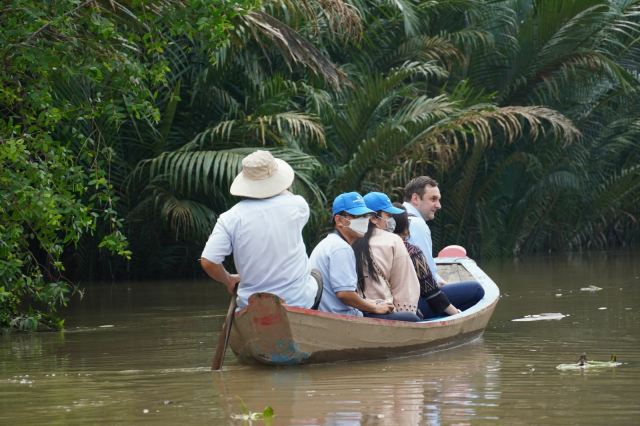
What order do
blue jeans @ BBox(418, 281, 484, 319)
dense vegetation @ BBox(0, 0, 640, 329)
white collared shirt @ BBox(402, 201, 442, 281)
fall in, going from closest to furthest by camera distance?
white collared shirt @ BBox(402, 201, 442, 281) → blue jeans @ BBox(418, 281, 484, 319) → dense vegetation @ BBox(0, 0, 640, 329)

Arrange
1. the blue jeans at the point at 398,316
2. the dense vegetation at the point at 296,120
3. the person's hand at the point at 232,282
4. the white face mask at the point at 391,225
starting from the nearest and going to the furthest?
the person's hand at the point at 232,282 → the blue jeans at the point at 398,316 → the white face mask at the point at 391,225 → the dense vegetation at the point at 296,120

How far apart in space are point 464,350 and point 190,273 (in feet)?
35.9

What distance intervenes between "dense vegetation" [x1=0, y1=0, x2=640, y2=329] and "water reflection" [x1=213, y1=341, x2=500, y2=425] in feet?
10.3

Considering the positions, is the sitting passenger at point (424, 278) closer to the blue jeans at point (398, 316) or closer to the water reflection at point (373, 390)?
the blue jeans at point (398, 316)

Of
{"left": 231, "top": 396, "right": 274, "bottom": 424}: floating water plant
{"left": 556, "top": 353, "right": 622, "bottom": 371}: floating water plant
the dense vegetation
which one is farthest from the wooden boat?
the dense vegetation

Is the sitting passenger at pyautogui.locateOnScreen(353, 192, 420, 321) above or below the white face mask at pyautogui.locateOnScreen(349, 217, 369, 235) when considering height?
below

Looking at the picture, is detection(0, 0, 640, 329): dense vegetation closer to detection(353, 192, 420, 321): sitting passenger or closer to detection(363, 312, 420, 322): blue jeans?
detection(353, 192, 420, 321): sitting passenger

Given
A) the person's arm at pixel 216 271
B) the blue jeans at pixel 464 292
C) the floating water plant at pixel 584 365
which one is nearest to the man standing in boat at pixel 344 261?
the person's arm at pixel 216 271

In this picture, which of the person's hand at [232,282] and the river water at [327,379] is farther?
the person's hand at [232,282]

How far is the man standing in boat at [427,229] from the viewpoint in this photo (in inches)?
394

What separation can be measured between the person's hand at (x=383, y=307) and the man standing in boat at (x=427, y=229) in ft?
2.75

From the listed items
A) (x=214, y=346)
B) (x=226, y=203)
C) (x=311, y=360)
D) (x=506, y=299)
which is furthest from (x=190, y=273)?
(x=311, y=360)

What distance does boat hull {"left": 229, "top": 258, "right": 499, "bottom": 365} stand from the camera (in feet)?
26.8

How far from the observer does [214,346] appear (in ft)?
33.7
